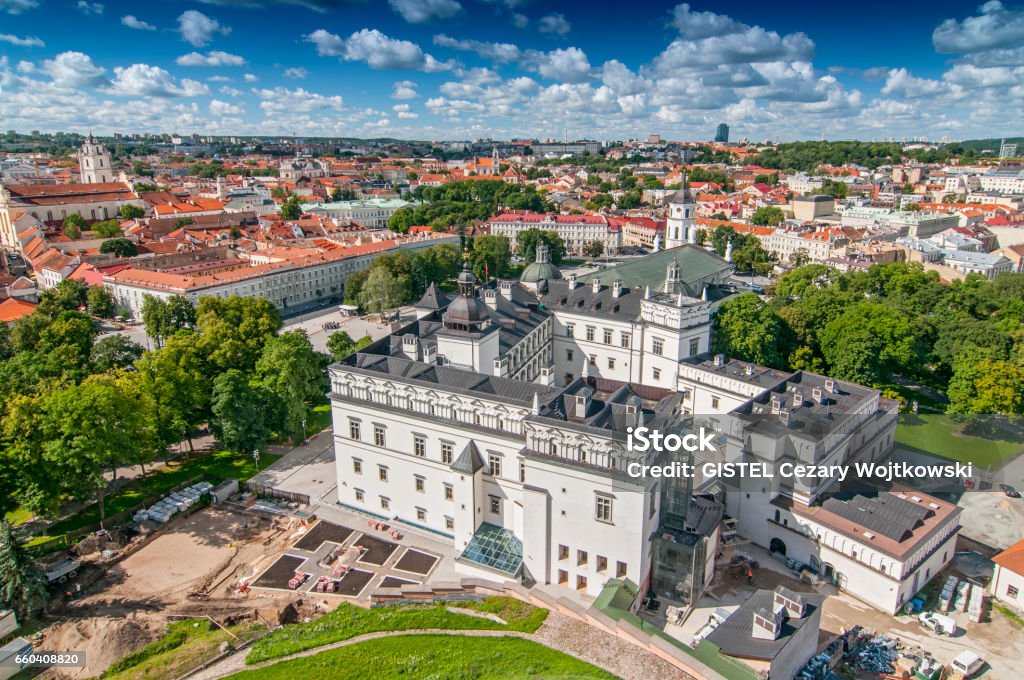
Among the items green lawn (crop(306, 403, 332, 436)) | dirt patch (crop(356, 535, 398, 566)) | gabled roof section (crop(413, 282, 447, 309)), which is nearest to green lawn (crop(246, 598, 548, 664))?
dirt patch (crop(356, 535, 398, 566))

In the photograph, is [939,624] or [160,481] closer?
[939,624]

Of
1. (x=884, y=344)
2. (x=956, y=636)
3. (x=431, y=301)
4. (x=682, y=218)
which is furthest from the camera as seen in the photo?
(x=682, y=218)

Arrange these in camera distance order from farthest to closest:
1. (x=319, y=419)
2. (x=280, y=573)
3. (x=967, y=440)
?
(x=319, y=419)
(x=967, y=440)
(x=280, y=573)

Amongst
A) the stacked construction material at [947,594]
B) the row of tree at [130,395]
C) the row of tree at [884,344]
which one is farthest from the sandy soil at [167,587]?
the row of tree at [884,344]

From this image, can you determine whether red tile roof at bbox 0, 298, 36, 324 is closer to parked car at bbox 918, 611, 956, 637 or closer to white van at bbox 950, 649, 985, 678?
parked car at bbox 918, 611, 956, 637

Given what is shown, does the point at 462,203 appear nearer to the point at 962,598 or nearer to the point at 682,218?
the point at 682,218

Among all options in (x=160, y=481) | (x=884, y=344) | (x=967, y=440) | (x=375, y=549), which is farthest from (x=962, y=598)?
(x=160, y=481)

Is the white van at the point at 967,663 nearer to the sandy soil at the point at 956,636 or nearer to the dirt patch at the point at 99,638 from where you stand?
the sandy soil at the point at 956,636
